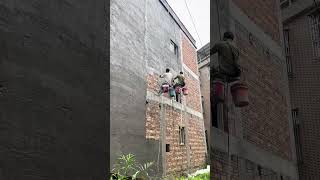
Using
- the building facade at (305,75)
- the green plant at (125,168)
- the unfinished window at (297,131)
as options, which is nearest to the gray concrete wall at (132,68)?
the green plant at (125,168)

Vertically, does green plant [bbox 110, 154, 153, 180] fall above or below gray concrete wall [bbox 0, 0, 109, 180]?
below

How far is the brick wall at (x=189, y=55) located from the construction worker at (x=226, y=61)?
8180 mm

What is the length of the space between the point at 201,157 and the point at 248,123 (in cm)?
785

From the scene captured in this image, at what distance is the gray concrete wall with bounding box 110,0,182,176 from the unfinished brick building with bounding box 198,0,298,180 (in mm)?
3177

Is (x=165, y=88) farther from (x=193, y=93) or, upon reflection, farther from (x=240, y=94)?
(x=240, y=94)

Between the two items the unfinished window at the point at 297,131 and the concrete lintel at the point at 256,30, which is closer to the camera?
the concrete lintel at the point at 256,30

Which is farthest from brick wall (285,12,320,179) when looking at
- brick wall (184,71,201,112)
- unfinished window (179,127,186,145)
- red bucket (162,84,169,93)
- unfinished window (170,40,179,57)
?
brick wall (184,71,201,112)

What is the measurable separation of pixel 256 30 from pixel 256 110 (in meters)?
1.51

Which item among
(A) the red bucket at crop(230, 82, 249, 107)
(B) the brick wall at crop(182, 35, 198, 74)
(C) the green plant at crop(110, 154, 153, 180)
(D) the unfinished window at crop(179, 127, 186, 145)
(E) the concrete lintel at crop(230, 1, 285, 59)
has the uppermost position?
(B) the brick wall at crop(182, 35, 198, 74)

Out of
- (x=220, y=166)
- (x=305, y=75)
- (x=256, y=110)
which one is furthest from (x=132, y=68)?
(x=220, y=166)

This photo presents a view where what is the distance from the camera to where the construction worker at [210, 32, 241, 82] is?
4.20 meters

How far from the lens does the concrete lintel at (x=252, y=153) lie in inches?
157

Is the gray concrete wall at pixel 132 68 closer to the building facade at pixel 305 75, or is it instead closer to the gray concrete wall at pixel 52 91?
the building facade at pixel 305 75

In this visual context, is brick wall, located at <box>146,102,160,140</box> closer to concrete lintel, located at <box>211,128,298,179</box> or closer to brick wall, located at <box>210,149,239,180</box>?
concrete lintel, located at <box>211,128,298,179</box>
